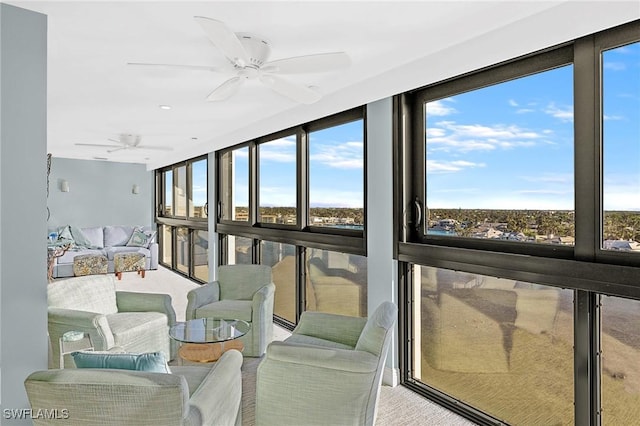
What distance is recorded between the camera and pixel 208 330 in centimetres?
322

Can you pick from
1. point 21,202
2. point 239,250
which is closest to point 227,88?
point 21,202

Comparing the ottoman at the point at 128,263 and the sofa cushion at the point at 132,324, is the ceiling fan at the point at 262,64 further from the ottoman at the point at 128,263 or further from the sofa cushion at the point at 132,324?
the ottoman at the point at 128,263

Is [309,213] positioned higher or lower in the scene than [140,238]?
higher

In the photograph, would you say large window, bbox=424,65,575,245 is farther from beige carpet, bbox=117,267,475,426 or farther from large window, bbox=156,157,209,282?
large window, bbox=156,157,209,282

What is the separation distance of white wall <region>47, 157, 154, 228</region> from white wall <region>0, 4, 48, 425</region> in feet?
24.7

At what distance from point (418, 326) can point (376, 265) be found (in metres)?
0.58

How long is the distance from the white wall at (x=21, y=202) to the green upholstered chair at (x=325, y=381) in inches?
46.8

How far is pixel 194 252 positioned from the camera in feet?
24.5

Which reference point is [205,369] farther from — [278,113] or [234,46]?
[278,113]

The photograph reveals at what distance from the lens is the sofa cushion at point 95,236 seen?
847 centimetres

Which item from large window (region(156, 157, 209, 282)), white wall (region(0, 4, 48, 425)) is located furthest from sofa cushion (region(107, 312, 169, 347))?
large window (region(156, 157, 209, 282))

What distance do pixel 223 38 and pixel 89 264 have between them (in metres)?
7.05

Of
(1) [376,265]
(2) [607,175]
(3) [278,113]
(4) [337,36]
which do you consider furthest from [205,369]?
(3) [278,113]

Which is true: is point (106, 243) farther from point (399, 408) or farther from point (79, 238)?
point (399, 408)
